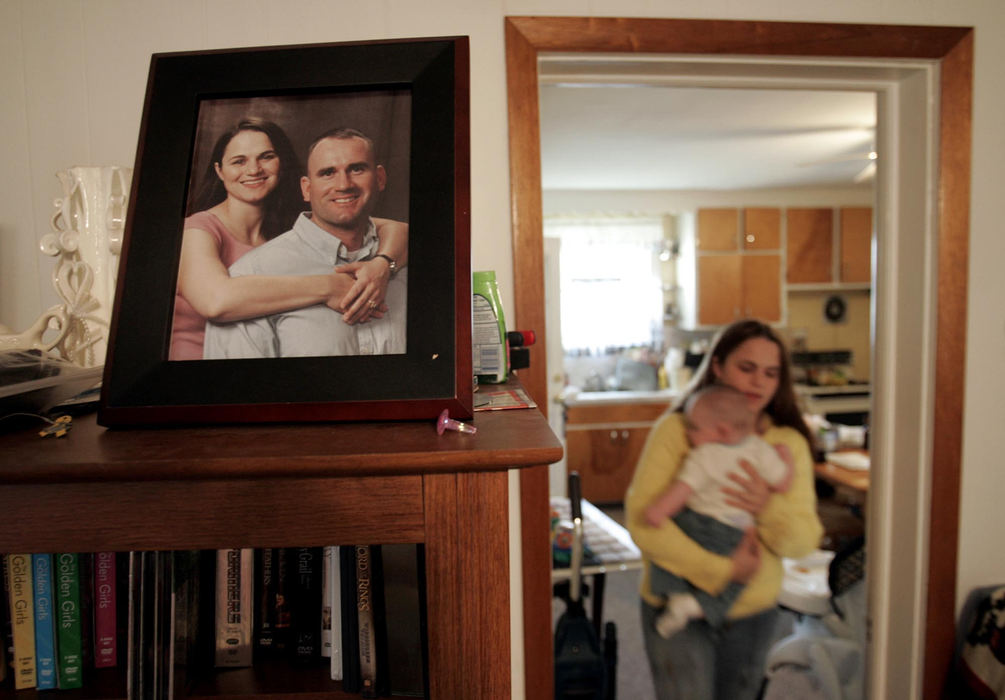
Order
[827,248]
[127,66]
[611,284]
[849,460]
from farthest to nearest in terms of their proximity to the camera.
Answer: [611,284], [827,248], [849,460], [127,66]

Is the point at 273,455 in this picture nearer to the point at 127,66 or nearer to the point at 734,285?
the point at 127,66

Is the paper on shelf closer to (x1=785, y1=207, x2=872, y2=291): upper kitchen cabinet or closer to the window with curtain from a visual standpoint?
(x1=785, y1=207, x2=872, y2=291): upper kitchen cabinet

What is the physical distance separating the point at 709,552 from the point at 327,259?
166cm

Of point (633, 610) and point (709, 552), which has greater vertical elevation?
point (709, 552)

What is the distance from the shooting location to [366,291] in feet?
2.02

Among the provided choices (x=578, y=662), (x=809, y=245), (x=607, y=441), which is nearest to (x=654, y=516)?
(x=578, y=662)

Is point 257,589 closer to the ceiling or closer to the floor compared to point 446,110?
closer to the floor

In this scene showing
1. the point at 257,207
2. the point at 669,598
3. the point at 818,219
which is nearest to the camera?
the point at 257,207

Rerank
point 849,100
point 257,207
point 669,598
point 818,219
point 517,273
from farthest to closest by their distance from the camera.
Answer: point 818,219, point 849,100, point 669,598, point 517,273, point 257,207

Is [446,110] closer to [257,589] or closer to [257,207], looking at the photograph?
[257,207]

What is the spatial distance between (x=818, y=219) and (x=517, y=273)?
173 inches

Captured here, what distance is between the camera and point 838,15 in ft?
4.33

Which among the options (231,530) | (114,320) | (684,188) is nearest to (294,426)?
(231,530)

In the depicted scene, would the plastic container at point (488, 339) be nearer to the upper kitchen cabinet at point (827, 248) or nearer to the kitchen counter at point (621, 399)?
the kitchen counter at point (621, 399)
